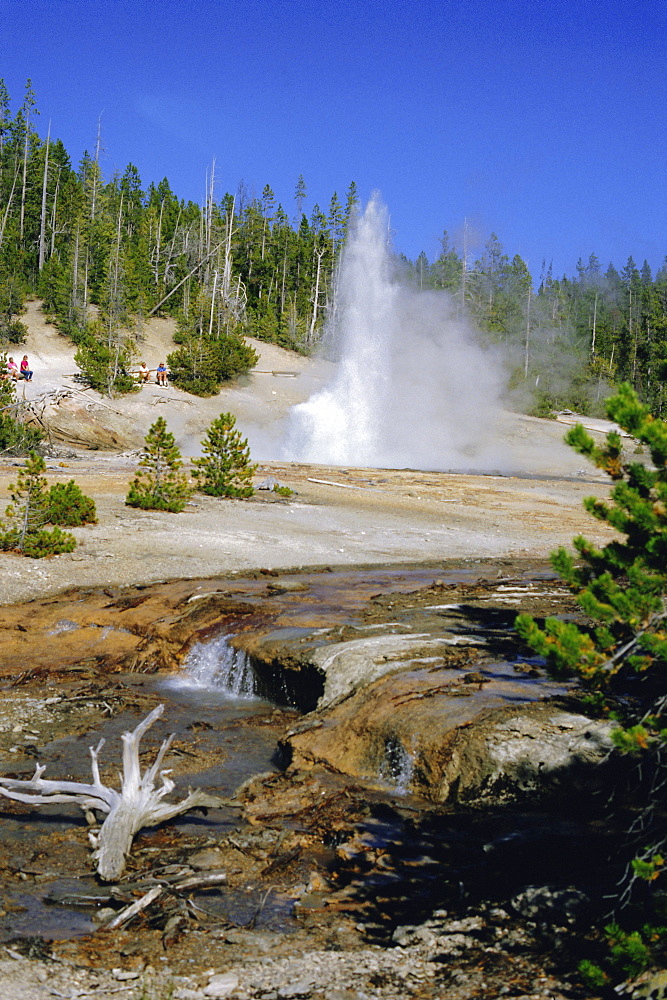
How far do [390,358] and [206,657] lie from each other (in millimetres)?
28233

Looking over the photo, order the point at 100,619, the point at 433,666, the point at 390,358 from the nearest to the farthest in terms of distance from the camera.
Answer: the point at 433,666 < the point at 100,619 < the point at 390,358

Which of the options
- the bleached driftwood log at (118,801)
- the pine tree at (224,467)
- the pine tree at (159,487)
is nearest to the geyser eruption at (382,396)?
the pine tree at (224,467)

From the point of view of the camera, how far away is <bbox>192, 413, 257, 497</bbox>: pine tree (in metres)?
20.7

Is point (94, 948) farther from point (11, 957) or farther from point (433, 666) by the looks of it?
point (433, 666)

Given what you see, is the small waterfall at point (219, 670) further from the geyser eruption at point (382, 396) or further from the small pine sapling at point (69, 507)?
the geyser eruption at point (382, 396)

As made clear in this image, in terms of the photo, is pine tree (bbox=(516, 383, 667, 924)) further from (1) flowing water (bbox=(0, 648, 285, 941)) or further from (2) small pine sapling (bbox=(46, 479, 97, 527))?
(2) small pine sapling (bbox=(46, 479, 97, 527))

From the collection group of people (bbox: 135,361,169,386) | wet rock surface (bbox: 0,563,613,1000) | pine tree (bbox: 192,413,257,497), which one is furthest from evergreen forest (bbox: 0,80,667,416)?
wet rock surface (bbox: 0,563,613,1000)

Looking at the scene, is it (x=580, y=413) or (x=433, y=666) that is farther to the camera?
(x=580, y=413)

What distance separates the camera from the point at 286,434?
35.6m

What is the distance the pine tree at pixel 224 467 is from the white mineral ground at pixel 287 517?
0.63 metres

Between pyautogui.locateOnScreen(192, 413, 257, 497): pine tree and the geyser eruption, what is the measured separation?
12329 millimetres

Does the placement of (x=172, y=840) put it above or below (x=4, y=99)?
Answer: below

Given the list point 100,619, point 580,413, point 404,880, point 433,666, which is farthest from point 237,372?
point 404,880

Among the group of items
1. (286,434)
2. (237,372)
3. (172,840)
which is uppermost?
(237,372)
